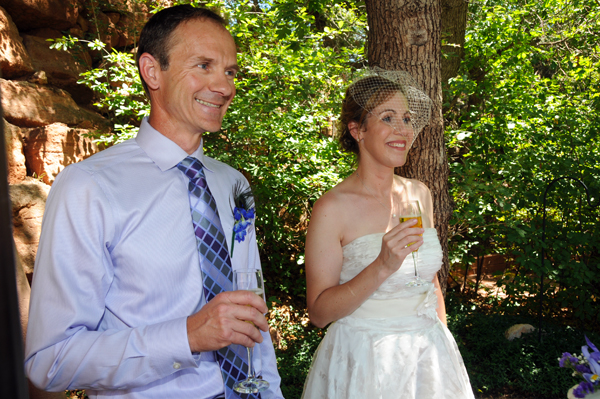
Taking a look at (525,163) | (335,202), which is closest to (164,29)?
(335,202)

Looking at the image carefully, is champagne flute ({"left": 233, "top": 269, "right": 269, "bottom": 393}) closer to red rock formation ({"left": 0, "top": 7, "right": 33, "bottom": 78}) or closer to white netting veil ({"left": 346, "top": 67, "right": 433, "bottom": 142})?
white netting veil ({"left": 346, "top": 67, "right": 433, "bottom": 142})

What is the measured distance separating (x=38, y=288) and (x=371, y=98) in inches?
77.5

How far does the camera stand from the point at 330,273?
238 centimetres

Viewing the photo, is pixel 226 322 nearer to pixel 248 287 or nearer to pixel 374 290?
pixel 248 287

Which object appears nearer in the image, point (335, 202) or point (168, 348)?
point (168, 348)

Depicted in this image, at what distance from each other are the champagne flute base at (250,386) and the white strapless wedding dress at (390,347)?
110 cm

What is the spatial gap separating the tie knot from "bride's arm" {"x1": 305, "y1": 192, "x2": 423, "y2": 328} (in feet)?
3.02

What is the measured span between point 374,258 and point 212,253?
1113 millimetres

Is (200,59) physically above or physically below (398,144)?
above

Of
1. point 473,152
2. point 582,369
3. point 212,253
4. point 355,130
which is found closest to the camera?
point 212,253

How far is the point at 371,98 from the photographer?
2625 mm

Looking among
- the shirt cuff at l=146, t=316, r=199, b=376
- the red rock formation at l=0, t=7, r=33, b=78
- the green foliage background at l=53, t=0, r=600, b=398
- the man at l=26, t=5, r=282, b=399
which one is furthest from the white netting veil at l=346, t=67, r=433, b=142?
the red rock formation at l=0, t=7, r=33, b=78

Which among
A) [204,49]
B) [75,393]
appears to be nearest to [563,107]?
[204,49]

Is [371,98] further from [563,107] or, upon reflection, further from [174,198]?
[563,107]
